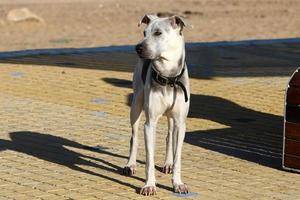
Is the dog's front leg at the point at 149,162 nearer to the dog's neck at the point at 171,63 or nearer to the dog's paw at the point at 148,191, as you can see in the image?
the dog's paw at the point at 148,191

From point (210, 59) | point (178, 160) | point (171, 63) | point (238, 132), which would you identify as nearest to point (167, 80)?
point (171, 63)

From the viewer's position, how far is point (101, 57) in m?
17.3

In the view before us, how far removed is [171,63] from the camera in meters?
8.78

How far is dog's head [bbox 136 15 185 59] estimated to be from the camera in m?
8.54

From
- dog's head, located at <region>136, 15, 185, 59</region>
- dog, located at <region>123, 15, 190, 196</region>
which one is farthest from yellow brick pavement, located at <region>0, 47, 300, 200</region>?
dog's head, located at <region>136, 15, 185, 59</region>

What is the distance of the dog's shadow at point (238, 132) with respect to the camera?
1070 centimetres

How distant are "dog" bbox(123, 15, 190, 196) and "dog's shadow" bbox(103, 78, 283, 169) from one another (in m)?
1.55

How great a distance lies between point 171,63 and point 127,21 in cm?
2240

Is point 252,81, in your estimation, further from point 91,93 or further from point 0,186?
point 0,186

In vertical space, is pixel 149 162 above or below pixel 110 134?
above

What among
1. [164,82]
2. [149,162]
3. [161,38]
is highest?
[161,38]

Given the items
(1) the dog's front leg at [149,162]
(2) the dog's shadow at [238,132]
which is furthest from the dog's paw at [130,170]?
(2) the dog's shadow at [238,132]

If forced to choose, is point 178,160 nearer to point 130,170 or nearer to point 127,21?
point 130,170

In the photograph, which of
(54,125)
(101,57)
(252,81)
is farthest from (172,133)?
(101,57)
